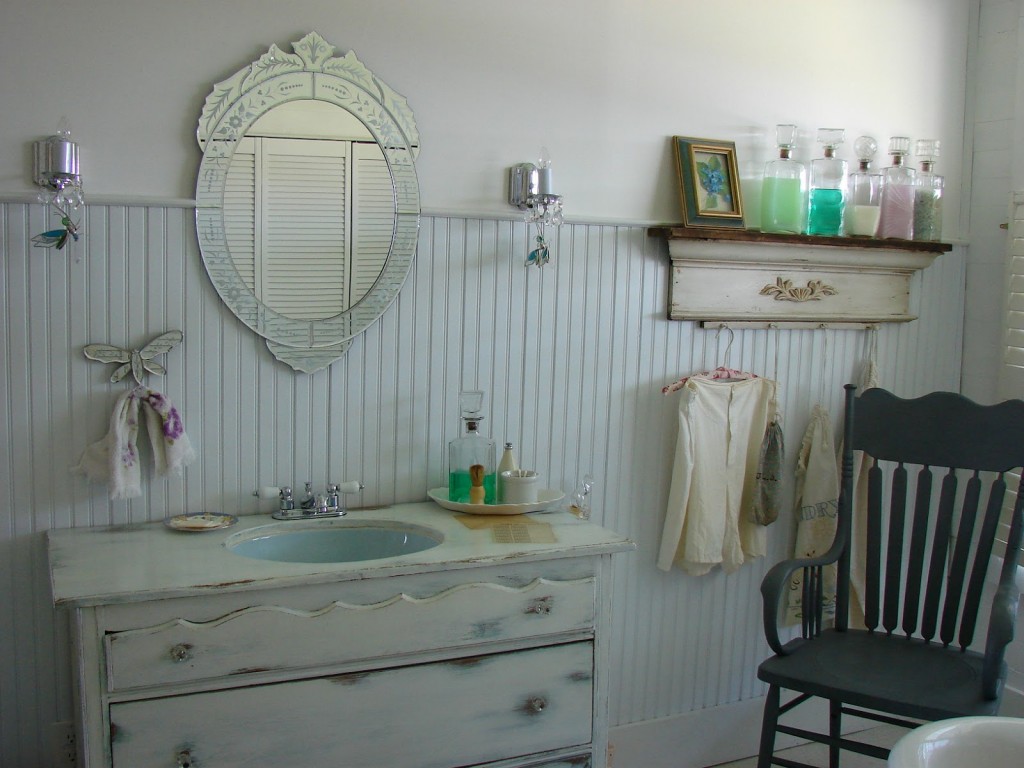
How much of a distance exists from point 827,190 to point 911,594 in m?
1.13

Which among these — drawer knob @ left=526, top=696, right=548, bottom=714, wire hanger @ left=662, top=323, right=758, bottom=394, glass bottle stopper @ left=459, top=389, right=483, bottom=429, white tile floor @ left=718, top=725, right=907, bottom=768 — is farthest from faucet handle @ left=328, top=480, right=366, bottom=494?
white tile floor @ left=718, top=725, right=907, bottom=768

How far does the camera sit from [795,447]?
A: 2.85 metres

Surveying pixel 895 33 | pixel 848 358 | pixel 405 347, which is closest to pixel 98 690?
pixel 405 347

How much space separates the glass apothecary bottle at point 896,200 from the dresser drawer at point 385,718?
1568 millimetres

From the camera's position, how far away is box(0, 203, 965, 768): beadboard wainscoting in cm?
204

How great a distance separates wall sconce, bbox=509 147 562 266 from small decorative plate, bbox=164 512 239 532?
983 mm

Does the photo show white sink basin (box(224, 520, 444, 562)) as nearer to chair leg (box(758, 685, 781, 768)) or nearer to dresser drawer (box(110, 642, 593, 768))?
dresser drawer (box(110, 642, 593, 768))

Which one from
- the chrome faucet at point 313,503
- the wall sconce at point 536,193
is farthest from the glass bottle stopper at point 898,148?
the chrome faucet at point 313,503

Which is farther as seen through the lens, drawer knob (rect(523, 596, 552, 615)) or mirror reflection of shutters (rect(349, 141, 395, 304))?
mirror reflection of shutters (rect(349, 141, 395, 304))

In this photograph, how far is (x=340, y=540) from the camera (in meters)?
2.19

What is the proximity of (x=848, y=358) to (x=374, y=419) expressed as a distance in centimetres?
149

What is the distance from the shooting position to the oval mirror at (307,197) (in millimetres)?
2113

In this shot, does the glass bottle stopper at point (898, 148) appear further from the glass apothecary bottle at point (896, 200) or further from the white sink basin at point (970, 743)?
the white sink basin at point (970, 743)

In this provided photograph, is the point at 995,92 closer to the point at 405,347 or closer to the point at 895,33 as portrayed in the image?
the point at 895,33
